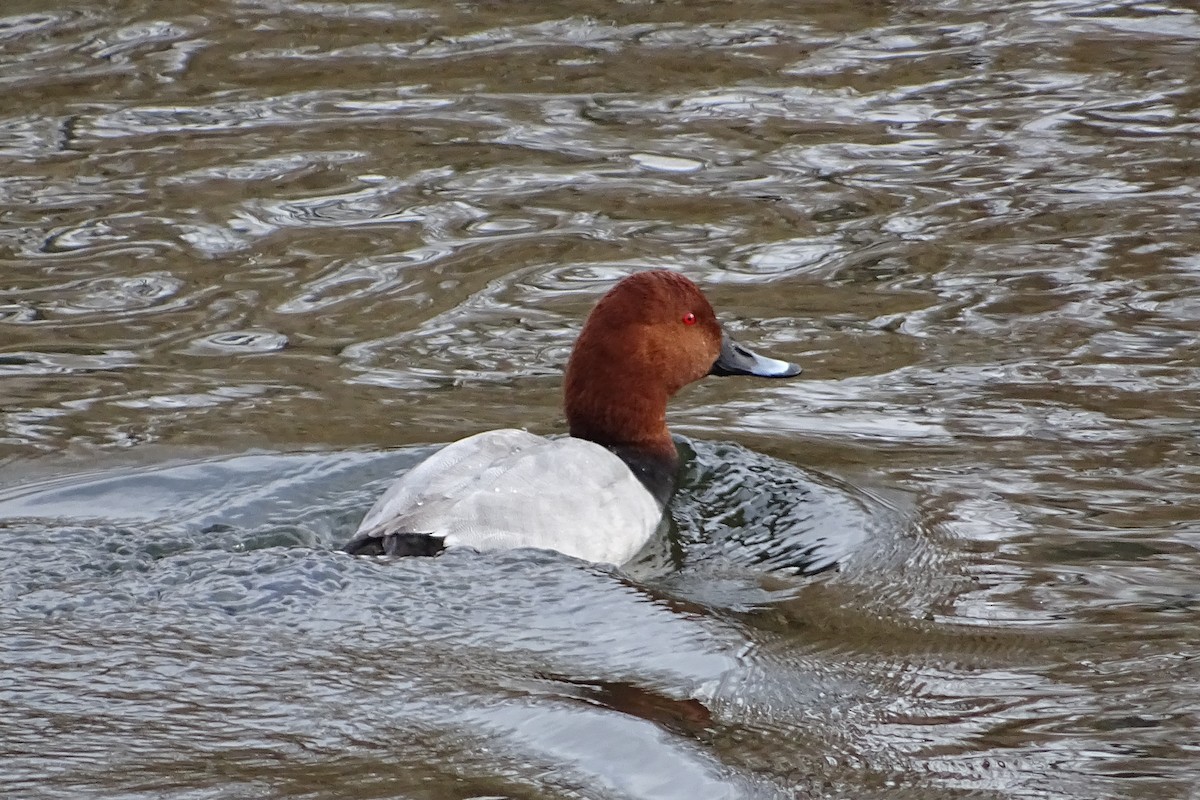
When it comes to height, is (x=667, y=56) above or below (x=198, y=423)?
above

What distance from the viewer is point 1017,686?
446cm

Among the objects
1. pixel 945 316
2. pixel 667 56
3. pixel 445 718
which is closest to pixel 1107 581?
pixel 445 718

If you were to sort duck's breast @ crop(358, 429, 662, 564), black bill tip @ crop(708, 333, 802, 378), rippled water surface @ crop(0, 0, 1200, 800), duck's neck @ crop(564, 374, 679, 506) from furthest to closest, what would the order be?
black bill tip @ crop(708, 333, 802, 378), duck's neck @ crop(564, 374, 679, 506), duck's breast @ crop(358, 429, 662, 564), rippled water surface @ crop(0, 0, 1200, 800)

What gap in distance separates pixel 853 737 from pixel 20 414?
4.26 metres

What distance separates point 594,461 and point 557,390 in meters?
1.51

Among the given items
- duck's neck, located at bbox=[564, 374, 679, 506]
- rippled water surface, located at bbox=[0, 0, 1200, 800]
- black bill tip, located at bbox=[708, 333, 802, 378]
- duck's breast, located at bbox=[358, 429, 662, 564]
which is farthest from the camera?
black bill tip, located at bbox=[708, 333, 802, 378]

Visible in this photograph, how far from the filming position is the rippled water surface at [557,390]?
4207 mm

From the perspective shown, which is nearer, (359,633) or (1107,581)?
(359,633)

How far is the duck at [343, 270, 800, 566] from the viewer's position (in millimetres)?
5465

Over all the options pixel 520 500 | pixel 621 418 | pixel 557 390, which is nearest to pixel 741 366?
pixel 621 418

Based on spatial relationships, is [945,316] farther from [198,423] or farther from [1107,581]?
[198,423]

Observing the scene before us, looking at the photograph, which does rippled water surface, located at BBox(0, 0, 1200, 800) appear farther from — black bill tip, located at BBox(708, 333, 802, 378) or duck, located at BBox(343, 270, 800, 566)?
black bill tip, located at BBox(708, 333, 802, 378)

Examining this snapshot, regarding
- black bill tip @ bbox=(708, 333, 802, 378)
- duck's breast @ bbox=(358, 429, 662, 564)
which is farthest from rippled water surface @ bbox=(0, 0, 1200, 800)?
black bill tip @ bbox=(708, 333, 802, 378)

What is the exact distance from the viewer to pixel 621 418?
6.44 meters
